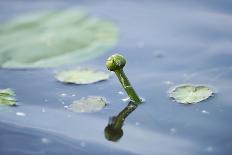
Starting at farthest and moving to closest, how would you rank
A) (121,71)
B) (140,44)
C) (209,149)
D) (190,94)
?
(140,44) < (190,94) < (121,71) < (209,149)

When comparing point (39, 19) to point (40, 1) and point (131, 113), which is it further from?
point (131, 113)

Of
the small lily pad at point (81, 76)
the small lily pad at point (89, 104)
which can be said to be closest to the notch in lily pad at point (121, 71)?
the small lily pad at point (89, 104)

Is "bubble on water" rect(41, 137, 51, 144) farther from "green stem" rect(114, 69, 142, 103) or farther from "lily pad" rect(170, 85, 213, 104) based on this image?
"lily pad" rect(170, 85, 213, 104)

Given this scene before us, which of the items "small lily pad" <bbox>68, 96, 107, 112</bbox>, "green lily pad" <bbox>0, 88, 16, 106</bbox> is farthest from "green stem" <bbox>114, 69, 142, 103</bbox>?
"green lily pad" <bbox>0, 88, 16, 106</bbox>

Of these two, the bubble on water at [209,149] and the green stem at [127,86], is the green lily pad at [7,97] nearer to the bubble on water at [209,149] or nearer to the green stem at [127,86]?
the green stem at [127,86]

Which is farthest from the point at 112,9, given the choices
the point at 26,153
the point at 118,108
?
the point at 26,153

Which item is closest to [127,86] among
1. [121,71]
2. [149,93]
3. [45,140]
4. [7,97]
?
[121,71]

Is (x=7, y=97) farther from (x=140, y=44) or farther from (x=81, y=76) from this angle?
(x=140, y=44)
